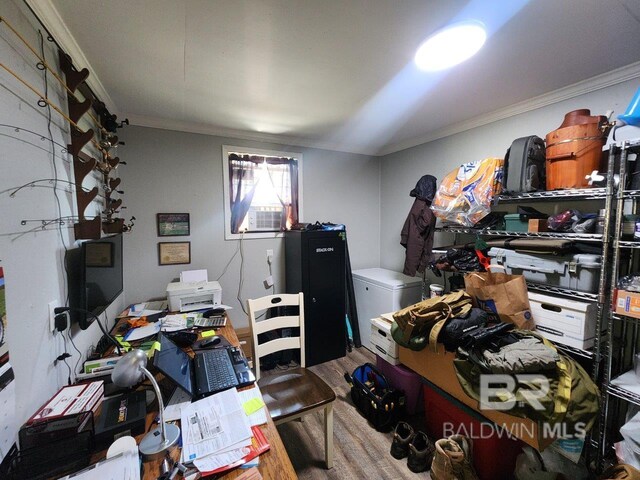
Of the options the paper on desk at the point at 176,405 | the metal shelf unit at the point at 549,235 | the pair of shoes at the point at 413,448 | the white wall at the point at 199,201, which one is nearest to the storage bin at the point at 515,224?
the metal shelf unit at the point at 549,235

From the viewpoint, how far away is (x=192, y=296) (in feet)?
7.54

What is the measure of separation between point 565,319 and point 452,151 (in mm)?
1862

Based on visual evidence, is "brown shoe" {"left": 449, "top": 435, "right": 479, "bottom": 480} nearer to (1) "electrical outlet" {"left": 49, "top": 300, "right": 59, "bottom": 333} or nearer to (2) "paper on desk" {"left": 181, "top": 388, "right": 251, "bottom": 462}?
(2) "paper on desk" {"left": 181, "top": 388, "right": 251, "bottom": 462}

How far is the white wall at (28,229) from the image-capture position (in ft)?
2.94

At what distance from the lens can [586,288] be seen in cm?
154

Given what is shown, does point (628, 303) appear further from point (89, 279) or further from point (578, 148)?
point (89, 279)

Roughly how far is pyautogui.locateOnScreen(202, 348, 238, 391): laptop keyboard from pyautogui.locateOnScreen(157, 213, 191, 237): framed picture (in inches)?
64.0

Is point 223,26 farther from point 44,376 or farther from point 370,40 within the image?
point 44,376

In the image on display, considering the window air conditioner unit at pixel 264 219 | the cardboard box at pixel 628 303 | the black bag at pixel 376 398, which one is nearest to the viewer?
the cardboard box at pixel 628 303

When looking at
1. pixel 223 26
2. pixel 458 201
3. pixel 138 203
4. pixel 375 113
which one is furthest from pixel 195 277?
pixel 458 201

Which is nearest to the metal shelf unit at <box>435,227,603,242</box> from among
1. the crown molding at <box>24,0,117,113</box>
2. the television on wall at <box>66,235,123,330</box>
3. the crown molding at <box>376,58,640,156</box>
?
the crown molding at <box>376,58,640,156</box>

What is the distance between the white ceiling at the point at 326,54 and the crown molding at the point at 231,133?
3cm

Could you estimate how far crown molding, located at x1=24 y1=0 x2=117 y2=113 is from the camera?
113cm

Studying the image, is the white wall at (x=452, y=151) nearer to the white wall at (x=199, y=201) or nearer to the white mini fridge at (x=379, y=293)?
the white mini fridge at (x=379, y=293)
